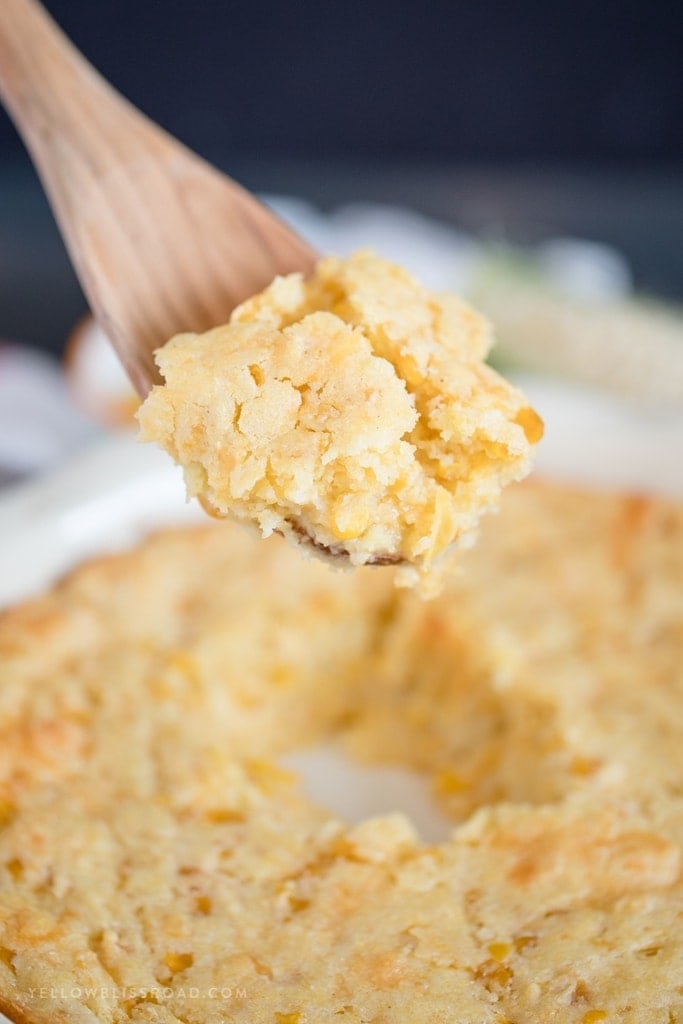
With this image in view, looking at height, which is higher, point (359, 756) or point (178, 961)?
point (359, 756)

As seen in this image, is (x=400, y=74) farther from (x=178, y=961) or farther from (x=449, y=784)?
(x=178, y=961)

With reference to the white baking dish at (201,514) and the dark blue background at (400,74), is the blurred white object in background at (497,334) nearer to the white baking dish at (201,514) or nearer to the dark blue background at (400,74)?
the white baking dish at (201,514)

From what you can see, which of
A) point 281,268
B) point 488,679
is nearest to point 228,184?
point 281,268

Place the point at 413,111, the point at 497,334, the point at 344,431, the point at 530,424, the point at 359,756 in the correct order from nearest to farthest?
the point at 344,431 → the point at 530,424 → the point at 359,756 → the point at 497,334 → the point at 413,111

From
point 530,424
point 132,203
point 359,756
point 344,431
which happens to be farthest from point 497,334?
point 344,431

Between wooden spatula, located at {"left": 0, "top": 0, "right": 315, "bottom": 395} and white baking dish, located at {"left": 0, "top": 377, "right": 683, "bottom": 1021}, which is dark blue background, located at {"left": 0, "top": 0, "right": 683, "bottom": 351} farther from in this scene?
wooden spatula, located at {"left": 0, "top": 0, "right": 315, "bottom": 395}

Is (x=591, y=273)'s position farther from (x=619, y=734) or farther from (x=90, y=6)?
(x=619, y=734)
